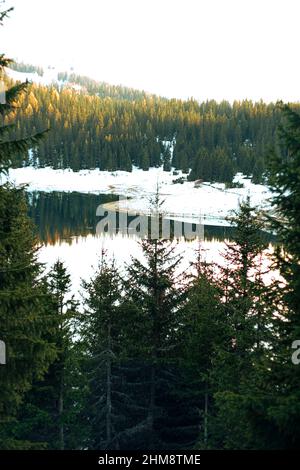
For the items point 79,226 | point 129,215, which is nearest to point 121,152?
point 129,215

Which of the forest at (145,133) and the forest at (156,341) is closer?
the forest at (156,341)

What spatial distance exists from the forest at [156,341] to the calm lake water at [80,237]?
1057 cm

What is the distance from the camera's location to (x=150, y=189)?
117062mm

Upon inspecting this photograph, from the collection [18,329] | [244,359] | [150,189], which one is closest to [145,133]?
[150,189]

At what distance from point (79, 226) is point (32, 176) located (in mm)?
63731

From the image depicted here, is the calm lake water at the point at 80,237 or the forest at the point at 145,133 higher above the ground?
the forest at the point at 145,133

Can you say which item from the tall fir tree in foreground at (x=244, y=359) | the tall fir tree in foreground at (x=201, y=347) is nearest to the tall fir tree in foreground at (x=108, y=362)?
the tall fir tree in foreground at (x=201, y=347)

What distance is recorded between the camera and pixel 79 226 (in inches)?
2891

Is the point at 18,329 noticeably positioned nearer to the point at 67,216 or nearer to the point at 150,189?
the point at 67,216

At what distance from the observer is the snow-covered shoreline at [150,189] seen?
89188 millimetres

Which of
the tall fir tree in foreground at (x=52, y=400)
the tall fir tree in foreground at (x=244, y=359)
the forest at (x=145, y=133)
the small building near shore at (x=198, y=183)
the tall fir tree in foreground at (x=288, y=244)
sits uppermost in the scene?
the forest at (x=145, y=133)

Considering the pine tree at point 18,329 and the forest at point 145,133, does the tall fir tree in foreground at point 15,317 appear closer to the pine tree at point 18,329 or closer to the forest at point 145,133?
the pine tree at point 18,329

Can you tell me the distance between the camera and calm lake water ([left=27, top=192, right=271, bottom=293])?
151ft

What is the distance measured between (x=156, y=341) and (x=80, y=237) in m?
48.8
